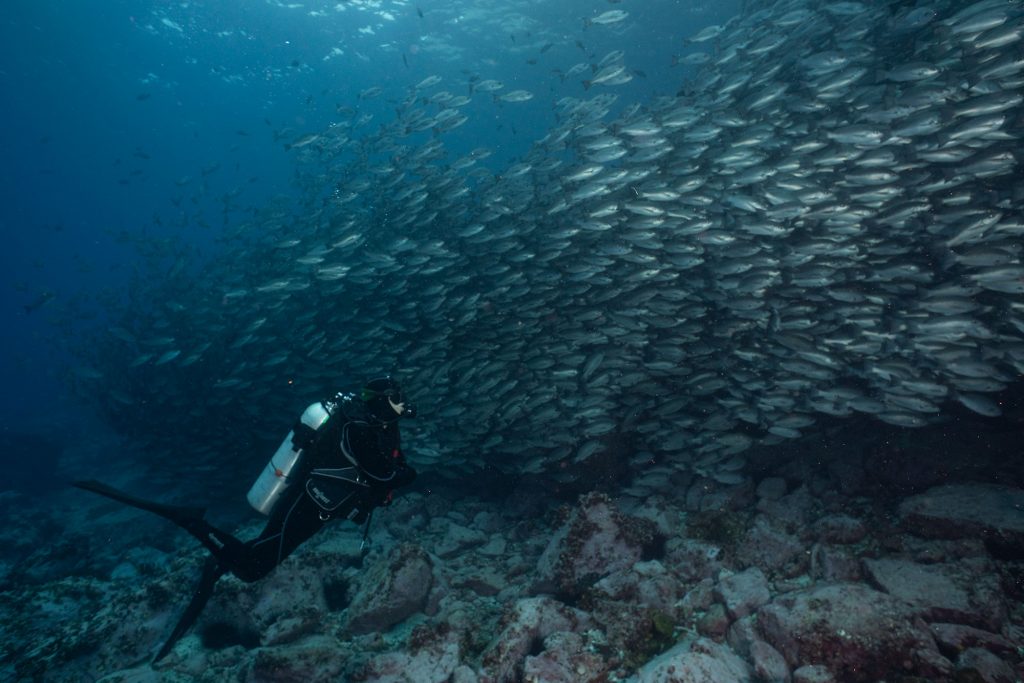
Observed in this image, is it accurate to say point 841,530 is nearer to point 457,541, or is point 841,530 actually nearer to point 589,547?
point 589,547

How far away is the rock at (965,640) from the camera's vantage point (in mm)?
4258

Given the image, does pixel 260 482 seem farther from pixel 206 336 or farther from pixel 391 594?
pixel 206 336

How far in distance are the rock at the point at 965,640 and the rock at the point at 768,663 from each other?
1.41 meters

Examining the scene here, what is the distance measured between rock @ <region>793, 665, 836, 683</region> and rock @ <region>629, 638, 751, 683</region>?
39cm

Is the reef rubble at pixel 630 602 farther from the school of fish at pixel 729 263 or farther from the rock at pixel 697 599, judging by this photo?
the school of fish at pixel 729 263

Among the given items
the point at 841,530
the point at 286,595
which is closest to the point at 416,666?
the point at 286,595

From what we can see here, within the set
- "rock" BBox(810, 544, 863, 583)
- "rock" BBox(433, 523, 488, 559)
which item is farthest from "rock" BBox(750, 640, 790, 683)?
"rock" BBox(433, 523, 488, 559)

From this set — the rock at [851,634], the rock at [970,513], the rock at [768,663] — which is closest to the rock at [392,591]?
the rock at [768,663]

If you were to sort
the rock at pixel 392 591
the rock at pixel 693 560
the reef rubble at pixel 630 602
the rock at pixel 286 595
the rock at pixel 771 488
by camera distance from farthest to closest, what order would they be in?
1. the rock at pixel 771 488
2. the rock at pixel 286 595
3. the rock at pixel 693 560
4. the rock at pixel 392 591
5. the reef rubble at pixel 630 602

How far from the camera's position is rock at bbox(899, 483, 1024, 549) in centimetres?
536

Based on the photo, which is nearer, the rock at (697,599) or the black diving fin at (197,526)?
the black diving fin at (197,526)

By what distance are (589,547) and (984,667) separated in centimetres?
362

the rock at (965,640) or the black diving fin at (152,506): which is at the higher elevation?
the black diving fin at (152,506)

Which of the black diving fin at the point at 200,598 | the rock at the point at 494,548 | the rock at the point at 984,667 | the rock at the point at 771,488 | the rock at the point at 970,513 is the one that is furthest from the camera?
the rock at the point at 494,548
